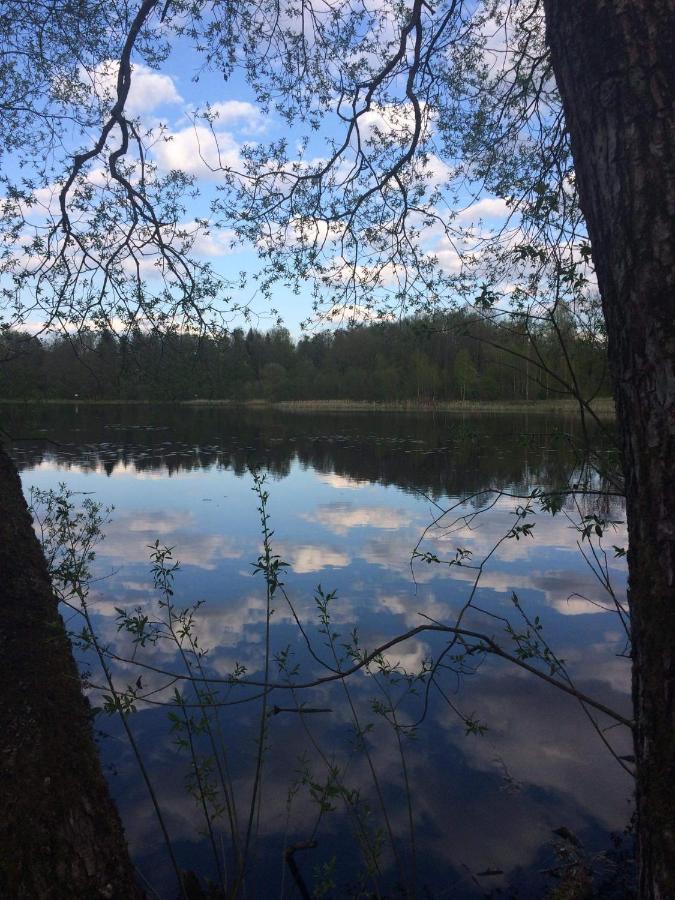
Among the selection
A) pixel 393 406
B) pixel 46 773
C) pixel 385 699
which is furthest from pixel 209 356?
pixel 393 406

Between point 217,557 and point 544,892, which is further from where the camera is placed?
point 217,557

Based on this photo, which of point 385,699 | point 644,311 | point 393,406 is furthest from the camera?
point 393,406

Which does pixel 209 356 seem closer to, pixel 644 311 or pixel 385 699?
pixel 385 699

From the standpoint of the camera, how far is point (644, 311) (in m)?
1.45

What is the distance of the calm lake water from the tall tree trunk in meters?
1.32

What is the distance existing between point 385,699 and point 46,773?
3.76m

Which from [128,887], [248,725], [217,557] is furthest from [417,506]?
[128,887]

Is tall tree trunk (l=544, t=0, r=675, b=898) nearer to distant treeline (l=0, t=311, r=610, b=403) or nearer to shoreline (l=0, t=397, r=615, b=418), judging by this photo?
distant treeline (l=0, t=311, r=610, b=403)

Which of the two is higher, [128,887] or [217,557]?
[128,887]

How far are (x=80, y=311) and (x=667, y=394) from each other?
4.35 meters

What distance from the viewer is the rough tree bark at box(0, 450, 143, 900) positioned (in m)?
1.82

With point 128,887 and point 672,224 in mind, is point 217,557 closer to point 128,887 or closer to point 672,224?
point 128,887

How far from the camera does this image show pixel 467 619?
700 centimetres

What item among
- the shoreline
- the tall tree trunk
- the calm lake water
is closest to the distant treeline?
the calm lake water
